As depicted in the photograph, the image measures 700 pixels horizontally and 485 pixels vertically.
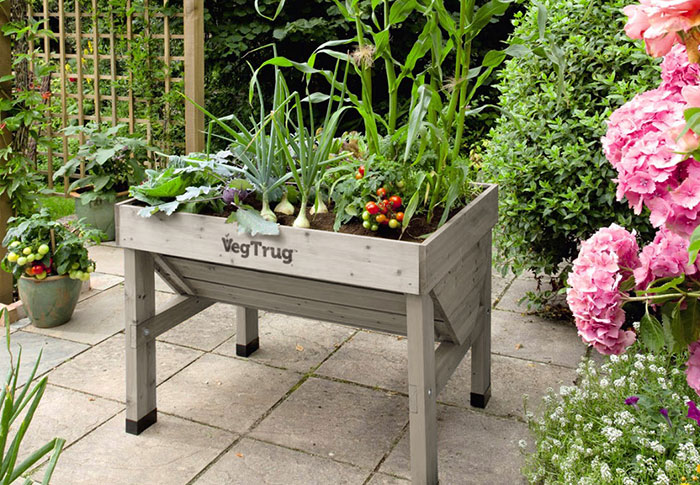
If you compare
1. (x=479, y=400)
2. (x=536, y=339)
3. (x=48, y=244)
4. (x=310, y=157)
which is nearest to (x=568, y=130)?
(x=536, y=339)

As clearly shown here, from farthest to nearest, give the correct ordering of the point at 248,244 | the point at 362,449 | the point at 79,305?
1. the point at 79,305
2. the point at 362,449
3. the point at 248,244

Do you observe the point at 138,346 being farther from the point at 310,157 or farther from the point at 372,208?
the point at 372,208

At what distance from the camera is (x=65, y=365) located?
112 inches

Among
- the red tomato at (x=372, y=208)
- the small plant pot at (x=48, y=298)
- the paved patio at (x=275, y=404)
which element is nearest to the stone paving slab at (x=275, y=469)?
the paved patio at (x=275, y=404)

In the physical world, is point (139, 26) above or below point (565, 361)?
Result: above

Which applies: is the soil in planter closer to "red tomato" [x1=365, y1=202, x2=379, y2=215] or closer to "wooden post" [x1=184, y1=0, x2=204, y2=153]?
"red tomato" [x1=365, y1=202, x2=379, y2=215]

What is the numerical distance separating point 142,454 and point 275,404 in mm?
499

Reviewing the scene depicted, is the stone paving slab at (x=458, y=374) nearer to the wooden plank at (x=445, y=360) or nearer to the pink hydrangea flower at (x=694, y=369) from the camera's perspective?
the wooden plank at (x=445, y=360)

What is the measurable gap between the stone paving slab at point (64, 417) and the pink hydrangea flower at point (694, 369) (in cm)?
185

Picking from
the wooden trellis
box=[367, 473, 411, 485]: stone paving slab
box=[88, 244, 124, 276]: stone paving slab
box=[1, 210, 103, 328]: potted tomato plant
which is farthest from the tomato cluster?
the wooden trellis

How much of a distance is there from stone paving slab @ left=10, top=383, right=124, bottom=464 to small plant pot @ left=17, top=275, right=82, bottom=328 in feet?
1.89

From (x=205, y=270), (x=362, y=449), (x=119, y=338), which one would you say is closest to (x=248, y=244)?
(x=205, y=270)

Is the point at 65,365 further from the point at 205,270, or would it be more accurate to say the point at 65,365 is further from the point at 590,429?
the point at 590,429

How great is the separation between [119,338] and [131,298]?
892 mm
